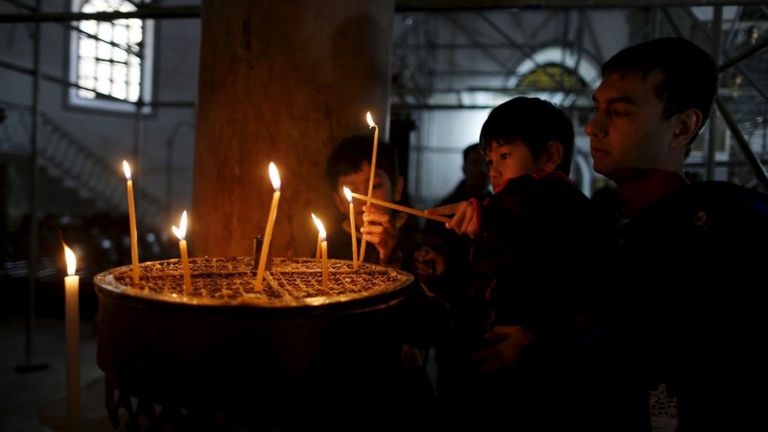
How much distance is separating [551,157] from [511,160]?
0.17m

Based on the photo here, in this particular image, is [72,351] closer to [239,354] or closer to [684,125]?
[239,354]

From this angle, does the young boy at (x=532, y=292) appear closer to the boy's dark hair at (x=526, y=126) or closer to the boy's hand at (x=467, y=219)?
the boy's hand at (x=467, y=219)

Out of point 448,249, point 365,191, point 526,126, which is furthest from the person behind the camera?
point 448,249

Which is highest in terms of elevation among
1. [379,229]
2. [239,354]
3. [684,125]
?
[684,125]

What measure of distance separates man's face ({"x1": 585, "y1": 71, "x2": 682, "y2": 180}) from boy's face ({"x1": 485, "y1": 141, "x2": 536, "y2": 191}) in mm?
309

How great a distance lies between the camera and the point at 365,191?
2.27m

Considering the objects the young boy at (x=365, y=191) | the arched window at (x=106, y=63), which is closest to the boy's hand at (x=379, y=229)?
the young boy at (x=365, y=191)

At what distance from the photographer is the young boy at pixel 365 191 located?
2098 millimetres

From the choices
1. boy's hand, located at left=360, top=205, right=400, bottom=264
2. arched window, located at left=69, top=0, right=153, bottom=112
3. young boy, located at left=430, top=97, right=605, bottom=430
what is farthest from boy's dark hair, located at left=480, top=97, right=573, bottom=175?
arched window, located at left=69, top=0, right=153, bottom=112

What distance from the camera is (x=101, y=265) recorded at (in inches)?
302

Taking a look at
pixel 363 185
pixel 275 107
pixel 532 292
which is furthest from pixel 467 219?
pixel 275 107

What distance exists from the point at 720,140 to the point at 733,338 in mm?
11245

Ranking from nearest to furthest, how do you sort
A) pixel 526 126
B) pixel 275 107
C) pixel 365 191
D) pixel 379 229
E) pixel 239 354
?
pixel 239 354 → pixel 526 126 → pixel 379 229 → pixel 365 191 → pixel 275 107

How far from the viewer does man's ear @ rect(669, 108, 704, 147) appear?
1.51 metres
